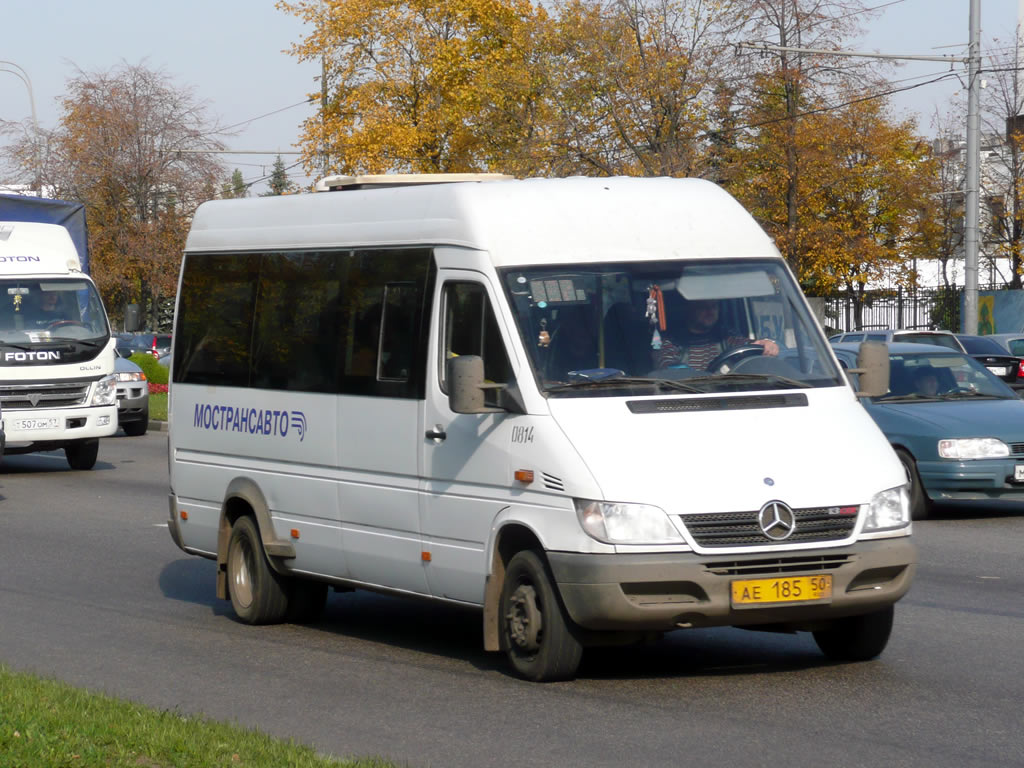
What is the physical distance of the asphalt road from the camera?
6.60m

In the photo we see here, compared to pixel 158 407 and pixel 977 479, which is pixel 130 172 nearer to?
pixel 158 407

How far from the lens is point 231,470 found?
10.3 meters

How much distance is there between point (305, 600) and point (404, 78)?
131ft

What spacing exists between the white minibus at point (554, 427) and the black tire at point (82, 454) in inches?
488

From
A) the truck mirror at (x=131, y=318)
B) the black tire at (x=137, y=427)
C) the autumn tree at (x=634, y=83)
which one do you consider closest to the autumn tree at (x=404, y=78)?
the autumn tree at (x=634, y=83)

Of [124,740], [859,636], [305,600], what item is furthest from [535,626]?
[305,600]

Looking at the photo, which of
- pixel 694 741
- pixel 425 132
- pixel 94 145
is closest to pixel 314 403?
pixel 694 741

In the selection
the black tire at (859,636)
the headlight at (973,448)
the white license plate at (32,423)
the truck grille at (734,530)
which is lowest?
the black tire at (859,636)

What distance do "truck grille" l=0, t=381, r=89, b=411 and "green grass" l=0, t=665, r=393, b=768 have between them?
572 inches

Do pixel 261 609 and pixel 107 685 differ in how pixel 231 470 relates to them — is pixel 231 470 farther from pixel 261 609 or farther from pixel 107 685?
pixel 107 685

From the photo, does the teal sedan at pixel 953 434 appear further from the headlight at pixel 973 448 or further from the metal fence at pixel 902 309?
the metal fence at pixel 902 309

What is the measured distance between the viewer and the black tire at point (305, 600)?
33.2 ft

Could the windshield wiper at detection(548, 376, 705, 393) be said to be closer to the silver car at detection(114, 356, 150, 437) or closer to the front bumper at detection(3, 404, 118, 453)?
the front bumper at detection(3, 404, 118, 453)

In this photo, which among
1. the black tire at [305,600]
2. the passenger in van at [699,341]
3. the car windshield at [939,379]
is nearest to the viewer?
the passenger in van at [699,341]
